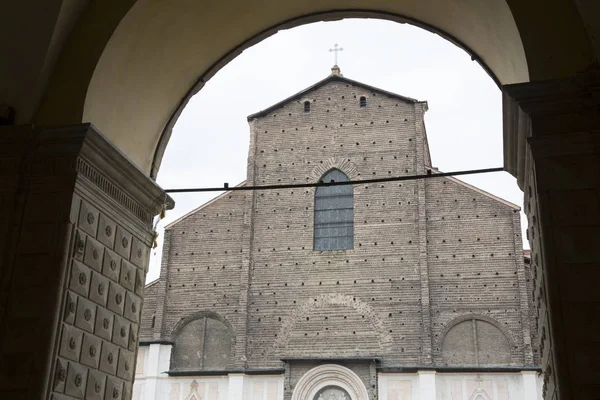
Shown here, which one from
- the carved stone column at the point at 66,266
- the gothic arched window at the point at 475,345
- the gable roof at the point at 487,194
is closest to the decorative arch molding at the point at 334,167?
the gable roof at the point at 487,194

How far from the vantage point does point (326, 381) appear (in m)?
19.2

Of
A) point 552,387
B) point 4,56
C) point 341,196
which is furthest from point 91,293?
point 341,196

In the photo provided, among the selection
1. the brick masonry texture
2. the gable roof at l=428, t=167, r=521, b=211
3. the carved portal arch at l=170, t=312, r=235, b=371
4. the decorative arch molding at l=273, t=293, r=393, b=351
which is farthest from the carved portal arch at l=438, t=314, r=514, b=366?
the carved portal arch at l=170, t=312, r=235, b=371

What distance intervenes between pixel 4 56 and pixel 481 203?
55.9ft

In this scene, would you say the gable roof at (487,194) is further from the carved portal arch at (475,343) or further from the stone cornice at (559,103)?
the stone cornice at (559,103)

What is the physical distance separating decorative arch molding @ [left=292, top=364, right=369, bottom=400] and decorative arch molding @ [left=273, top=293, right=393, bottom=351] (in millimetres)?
1264

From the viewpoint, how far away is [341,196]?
21422 mm

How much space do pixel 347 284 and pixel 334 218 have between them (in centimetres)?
222

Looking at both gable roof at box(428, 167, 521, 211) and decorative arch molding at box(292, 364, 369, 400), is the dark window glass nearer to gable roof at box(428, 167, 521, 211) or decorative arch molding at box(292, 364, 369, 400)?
decorative arch molding at box(292, 364, 369, 400)

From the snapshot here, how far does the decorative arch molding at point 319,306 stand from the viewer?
19.6m

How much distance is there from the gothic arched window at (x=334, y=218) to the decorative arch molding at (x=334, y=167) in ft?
0.73

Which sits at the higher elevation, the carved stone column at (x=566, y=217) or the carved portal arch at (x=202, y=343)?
the carved portal arch at (x=202, y=343)

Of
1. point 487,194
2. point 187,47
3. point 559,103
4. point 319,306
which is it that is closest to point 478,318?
point 487,194

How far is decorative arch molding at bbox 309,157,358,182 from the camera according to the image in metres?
21.7
